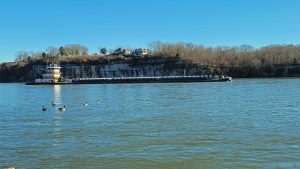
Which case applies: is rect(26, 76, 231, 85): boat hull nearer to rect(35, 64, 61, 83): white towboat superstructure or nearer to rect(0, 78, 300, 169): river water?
rect(35, 64, 61, 83): white towboat superstructure

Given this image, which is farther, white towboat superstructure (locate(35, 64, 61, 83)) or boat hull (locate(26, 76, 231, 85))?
white towboat superstructure (locate(35, 64, 61, 83))

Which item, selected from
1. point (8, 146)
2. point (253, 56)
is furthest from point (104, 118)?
point (253, 56)

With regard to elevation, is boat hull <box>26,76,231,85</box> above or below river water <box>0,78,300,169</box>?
above

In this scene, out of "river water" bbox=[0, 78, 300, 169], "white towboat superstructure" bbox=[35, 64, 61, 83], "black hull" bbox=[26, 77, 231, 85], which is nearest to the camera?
"river water" bbox=[0, 78, 300, 169]

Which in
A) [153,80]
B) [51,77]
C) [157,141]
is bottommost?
[157,141]

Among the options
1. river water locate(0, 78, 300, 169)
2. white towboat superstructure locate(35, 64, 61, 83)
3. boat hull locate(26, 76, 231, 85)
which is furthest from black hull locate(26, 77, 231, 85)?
river water locate(0, 78, 300, 169)

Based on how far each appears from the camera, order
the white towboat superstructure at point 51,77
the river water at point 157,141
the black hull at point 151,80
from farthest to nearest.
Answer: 1. the white towboat superstructure at point 51,77
2. the black hull at point 151,80
3. the river water at point 157,141

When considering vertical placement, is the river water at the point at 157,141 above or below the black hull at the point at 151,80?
below

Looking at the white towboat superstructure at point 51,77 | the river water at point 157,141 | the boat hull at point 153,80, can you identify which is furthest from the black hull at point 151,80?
the river water at point 157,141

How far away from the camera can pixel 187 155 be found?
765 inches

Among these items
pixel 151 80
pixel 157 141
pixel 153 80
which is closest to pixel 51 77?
pixel 151 80

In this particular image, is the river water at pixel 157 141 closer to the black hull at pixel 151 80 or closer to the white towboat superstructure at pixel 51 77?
the black hull at pixel 151 80

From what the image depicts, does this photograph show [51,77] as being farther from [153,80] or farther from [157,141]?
[157,141]

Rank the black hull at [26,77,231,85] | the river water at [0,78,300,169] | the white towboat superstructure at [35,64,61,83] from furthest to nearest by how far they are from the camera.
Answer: the white towboat superstructure at [35,64,61,83], the black hull at [26,77,231,85], the river water at [0,78,300,169]
